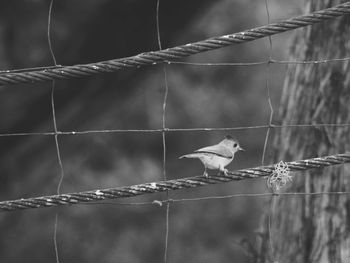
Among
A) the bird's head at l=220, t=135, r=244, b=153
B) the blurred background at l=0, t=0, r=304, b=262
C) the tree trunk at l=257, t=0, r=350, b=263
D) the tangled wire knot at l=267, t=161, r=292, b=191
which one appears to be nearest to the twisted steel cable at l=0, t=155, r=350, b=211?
the tangled wire knot at l=267, t=161, r=292, b=191

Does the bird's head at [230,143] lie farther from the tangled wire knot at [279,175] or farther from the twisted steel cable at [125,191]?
the twisted steel cable at [125,191]

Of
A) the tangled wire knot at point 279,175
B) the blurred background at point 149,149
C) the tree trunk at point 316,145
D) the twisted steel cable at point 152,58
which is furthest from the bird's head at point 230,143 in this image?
the blurred background at point 149,149

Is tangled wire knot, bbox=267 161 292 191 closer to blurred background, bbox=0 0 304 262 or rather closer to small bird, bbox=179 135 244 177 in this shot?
small bird, bbox=179 135 244 177

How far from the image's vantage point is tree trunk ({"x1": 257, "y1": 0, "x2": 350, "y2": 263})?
6.09 m

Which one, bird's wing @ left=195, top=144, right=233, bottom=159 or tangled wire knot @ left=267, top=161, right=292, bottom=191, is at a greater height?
bird's wing @ left=195, top=144, right=233, bottom=159

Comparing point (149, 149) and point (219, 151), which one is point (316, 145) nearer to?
point (219, 151)

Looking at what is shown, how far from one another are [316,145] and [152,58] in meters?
2.09

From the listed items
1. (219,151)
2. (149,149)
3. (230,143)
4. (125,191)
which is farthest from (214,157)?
(149,149)

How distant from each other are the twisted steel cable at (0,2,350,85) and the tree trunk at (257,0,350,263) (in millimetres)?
1482

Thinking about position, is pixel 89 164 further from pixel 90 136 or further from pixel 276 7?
pixel 276 7

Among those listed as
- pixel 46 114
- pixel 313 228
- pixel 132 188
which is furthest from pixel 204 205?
pixel 132 188

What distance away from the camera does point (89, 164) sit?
11891mm

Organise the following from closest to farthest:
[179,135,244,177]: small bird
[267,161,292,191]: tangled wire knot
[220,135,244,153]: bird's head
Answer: [267,161,292,191]: tangled wire knot
[179,135,244,177]: small bird
[220,135,244,153]: bird's head

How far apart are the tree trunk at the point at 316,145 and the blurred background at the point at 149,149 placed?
4.85 m
